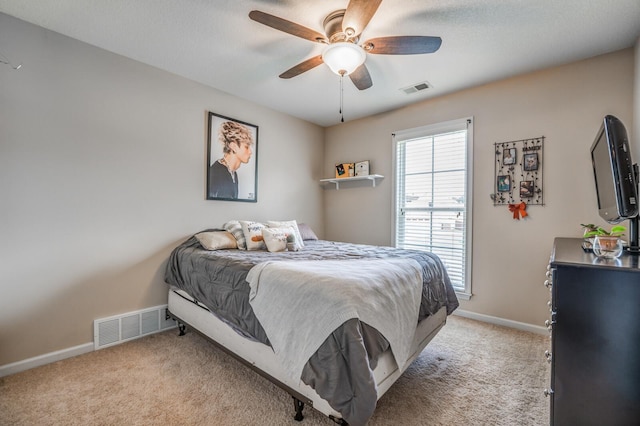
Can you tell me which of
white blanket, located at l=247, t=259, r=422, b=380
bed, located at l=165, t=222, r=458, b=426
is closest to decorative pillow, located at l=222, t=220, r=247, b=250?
bed, located at l=165, t=222, r=458, b=426

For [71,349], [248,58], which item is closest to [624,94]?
[248,58]

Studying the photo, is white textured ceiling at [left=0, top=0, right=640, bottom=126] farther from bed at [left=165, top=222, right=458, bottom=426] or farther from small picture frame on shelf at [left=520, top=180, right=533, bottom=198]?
bed at [left=165, top=222, right=458, bottom=426]

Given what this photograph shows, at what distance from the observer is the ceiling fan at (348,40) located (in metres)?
1.66

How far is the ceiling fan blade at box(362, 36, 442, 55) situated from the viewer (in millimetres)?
1766

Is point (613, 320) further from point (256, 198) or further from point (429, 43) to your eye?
point (256, 198)

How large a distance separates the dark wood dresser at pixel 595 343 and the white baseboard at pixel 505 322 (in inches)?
75.3

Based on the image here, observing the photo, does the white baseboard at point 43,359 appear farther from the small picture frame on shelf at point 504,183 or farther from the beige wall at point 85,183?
the small picture frame on shelf at point 504,183

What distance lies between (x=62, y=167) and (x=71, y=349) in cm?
147

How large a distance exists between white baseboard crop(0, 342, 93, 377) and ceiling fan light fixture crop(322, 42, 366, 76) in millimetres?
2977

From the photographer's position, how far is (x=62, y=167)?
2.25 meters

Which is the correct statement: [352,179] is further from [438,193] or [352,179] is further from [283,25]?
[283,25]

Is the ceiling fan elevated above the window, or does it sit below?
above

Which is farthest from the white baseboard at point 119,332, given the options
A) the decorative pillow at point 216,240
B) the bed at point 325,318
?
the decorative pillow at point 216,240

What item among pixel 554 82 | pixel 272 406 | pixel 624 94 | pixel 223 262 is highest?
pixel 554 82
